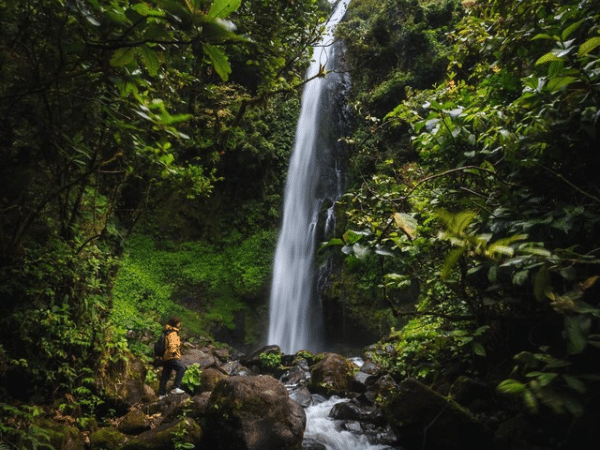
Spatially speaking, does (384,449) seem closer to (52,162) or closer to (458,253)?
(458,253)

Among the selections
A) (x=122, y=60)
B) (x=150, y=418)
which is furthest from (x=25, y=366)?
(x=122, y=60)

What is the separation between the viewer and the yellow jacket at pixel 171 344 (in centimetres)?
594

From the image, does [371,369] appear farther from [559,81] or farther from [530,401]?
[559,81]

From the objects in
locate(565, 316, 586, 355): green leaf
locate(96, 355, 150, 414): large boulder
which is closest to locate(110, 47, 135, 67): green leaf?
locate(565, 316, 586, 355): green leaf

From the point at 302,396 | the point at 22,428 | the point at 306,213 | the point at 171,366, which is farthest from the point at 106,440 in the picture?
the point at 306,213

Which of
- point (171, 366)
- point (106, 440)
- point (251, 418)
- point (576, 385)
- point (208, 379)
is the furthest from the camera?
point (208, 379)

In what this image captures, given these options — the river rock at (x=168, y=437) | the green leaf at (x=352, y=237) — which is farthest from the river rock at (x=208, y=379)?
the green leaf at (x=352, y=237)

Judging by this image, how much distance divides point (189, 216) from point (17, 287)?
441 inches

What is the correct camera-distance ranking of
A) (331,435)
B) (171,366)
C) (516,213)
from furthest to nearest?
1. (171,366)
2. (331,435)
3. (516,213)

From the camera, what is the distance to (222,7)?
1.28m

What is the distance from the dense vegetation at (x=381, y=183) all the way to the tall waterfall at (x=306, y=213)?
4.56 metres

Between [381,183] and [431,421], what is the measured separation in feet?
8.72

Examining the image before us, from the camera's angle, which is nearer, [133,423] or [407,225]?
[407,225]

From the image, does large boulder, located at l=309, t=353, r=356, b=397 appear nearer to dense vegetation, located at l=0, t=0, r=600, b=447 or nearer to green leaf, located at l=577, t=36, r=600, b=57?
dense vegetation, located at l=0, t=0, r=600, b=447
